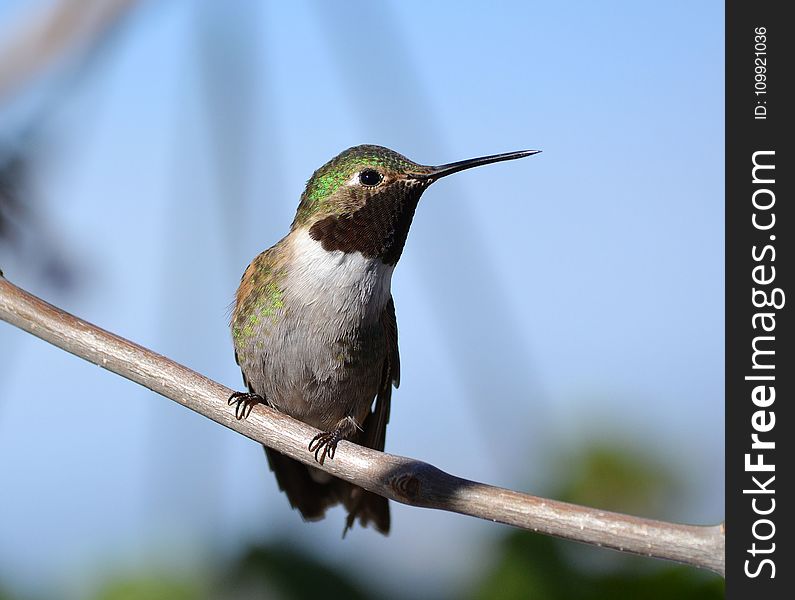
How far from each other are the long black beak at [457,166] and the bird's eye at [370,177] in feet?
0.41

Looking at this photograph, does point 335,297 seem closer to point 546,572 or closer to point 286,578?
point 286,578

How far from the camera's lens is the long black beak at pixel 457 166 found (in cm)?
247

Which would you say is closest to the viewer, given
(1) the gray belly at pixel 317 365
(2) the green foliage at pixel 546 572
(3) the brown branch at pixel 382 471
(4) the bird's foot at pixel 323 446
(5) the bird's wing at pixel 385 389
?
(3) the brown branch at pixel 382 471

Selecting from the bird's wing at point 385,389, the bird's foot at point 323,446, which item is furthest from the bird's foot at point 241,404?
the bird's wing at point 385,389

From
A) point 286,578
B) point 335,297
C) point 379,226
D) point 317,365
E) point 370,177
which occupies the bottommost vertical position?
point 286,578

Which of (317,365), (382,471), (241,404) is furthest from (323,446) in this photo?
(317,365)

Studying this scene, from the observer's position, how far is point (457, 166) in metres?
2.69

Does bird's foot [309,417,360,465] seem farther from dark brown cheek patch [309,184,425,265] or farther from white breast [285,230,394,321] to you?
dark brown cheek patch [309,184,425,265]

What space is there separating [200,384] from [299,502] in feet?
4.46

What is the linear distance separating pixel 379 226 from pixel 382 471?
3.27 feet

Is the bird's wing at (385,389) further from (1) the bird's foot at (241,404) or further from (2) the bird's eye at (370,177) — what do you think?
(1) the bird's foot at (241,404)
